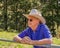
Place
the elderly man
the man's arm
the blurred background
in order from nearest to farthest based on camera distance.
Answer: the man's arm
the elderly man
the blurred background

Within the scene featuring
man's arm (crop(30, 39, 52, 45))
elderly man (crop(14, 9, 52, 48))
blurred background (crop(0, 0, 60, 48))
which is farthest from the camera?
blurred background (crop(0, 0, 60, 48))

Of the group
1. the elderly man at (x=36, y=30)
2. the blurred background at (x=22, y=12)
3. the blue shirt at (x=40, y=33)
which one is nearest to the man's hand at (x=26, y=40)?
the elderly man at (x=36, y=30)

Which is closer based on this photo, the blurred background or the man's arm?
the man's arm

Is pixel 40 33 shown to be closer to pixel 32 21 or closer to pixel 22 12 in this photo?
pixel 32 21

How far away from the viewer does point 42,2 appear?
2786 cm

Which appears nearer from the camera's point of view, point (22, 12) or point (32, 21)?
point (32, 21)

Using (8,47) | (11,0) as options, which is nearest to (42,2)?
(11,0)

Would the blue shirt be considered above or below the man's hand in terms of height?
above

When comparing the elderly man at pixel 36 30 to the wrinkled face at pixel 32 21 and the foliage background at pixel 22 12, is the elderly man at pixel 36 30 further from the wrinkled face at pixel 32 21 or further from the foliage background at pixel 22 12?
the foliage background at pixel 22 12

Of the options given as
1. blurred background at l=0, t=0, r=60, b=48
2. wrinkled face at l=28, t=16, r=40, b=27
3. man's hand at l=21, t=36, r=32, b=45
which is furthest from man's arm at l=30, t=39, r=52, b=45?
blurred background at l=0, t=0, r=60, b=48

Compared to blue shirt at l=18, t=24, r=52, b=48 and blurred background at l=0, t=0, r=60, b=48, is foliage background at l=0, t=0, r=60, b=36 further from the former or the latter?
blue shirt at l=18, t=24, r=52, b=48

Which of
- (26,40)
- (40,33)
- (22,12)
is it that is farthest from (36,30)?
(22,12)

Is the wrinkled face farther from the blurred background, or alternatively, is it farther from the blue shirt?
the blurred background

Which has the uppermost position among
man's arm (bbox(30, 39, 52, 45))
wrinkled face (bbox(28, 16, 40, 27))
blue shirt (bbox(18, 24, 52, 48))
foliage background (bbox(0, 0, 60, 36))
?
wrinkled face (bbox(28, 16, 40, 27))
